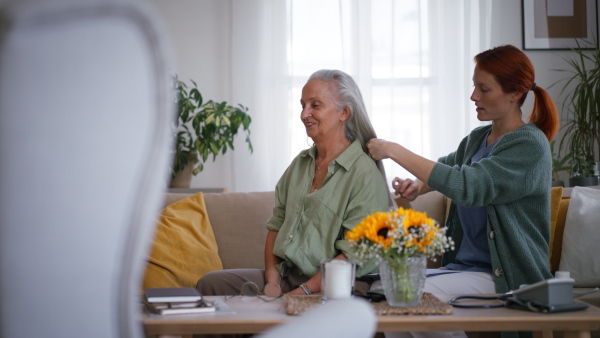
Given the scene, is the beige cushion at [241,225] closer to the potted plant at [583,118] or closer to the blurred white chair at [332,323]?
the potted plant at [583,118]

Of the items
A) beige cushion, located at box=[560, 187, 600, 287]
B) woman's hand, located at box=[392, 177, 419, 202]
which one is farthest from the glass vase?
beige cushion, located at box=[560, 187, 600, 287]

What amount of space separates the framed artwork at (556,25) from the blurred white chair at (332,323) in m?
4.09

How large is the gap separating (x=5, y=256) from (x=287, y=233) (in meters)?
1.63

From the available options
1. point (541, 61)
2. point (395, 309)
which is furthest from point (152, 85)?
point (541, 61)

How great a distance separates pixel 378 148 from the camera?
209 cm

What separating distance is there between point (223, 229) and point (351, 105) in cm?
89

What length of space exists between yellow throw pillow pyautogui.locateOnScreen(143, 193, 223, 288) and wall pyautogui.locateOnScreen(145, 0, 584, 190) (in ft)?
5.66

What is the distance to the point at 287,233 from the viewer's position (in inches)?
84.0

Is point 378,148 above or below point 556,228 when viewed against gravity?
above

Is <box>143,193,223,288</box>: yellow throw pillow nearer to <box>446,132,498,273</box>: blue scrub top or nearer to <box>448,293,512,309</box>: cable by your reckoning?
<box>446,132,498,273</box>: blue scrub top

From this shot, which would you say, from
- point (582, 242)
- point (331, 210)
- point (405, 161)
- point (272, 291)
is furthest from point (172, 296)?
point (582, 242)

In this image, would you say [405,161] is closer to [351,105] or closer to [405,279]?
[351,105]

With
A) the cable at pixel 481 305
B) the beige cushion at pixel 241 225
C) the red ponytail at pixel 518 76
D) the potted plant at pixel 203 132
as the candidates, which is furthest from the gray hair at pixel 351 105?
the potted plant at pixel 203 132

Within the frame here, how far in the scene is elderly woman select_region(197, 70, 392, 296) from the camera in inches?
80.7
